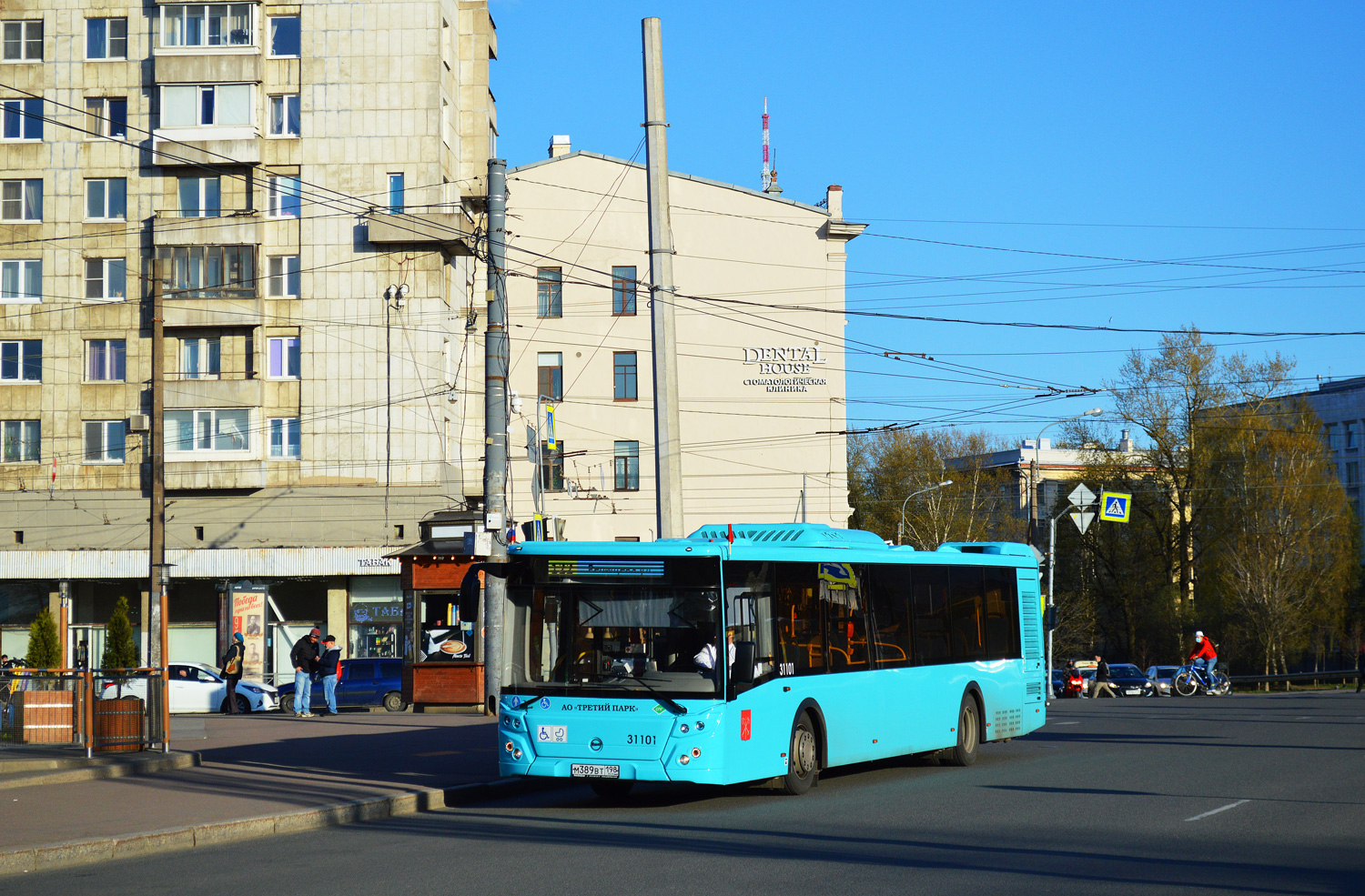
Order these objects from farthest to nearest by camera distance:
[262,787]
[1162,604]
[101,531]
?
[1162,604] → [101,531] → [262,787]

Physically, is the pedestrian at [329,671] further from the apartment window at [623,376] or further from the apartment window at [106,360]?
the apartment window at [623,376]

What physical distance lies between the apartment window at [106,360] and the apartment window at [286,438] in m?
5.50

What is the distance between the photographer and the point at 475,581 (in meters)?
13.8

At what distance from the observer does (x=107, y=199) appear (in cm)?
4891

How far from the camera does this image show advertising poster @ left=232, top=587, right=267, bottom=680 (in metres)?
44.4

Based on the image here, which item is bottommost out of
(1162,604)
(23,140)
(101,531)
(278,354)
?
(1162,604)

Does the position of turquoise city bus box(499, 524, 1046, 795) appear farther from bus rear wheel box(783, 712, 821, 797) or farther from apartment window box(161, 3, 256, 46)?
apartment window box(161, 3, 256, 46)

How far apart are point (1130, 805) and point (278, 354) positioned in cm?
3946

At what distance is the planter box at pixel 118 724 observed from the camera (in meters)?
17.5

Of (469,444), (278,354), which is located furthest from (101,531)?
(469,444)

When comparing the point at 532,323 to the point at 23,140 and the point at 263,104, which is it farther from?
the point at 23,140

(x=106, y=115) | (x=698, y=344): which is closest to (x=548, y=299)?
(x=698, y=344)

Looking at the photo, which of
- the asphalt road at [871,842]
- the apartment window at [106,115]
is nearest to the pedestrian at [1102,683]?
→ the asphalt road at [871,842]

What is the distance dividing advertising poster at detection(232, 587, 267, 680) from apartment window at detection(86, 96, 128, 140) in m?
16.4
